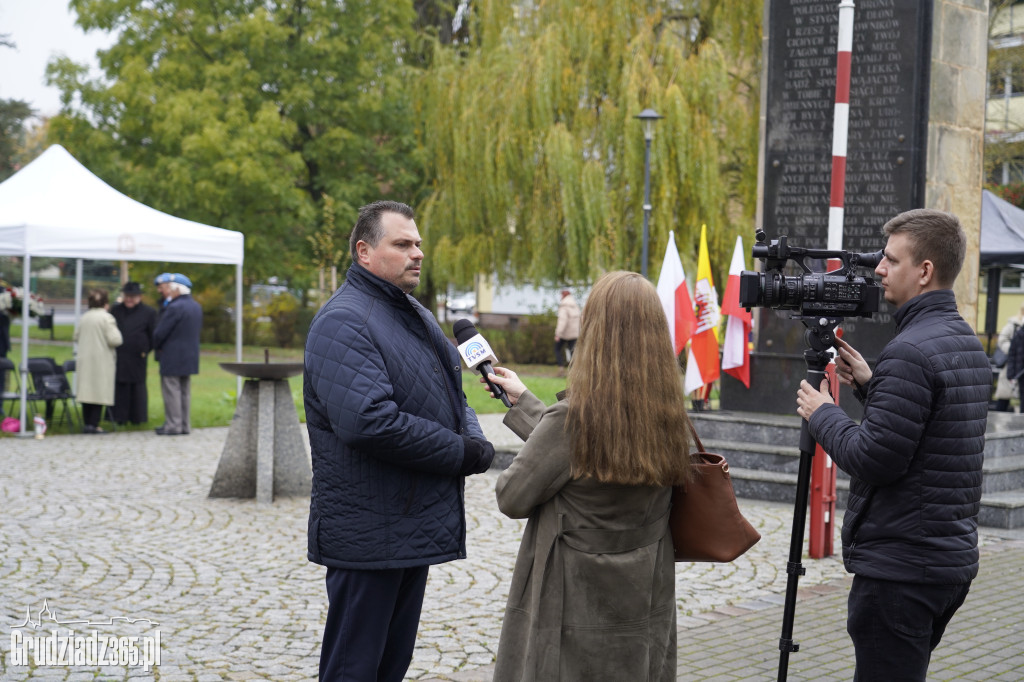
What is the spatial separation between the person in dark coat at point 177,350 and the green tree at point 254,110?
46.4 feet

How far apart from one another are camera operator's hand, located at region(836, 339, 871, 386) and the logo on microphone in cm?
119

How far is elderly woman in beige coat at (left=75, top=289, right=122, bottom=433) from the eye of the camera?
14.2m

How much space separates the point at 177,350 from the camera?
550 inches

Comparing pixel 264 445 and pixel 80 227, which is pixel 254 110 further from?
pixel 264 445

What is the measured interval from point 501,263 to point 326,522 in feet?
66.5

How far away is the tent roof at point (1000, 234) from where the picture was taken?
1688cm

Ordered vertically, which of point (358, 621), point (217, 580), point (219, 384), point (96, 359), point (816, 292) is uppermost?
point (816, 292)

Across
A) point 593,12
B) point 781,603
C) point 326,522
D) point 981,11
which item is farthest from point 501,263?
point 326,522

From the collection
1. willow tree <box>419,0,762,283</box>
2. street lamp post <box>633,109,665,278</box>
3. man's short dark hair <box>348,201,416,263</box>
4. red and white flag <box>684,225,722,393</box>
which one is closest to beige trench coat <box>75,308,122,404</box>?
red and white flag <box>684,225,722,393</box>

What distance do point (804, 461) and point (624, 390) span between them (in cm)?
130

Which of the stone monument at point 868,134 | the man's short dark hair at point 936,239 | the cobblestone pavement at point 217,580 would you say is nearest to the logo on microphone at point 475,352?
the man's short dark hair at point 936,239

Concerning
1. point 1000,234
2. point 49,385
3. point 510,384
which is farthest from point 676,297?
point 1000,234

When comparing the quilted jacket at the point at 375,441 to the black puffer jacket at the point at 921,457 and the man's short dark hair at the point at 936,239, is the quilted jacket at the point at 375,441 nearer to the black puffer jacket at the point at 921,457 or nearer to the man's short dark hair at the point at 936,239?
the black puffer jacket at the point at 921,457

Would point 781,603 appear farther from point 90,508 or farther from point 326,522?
point 90,508
